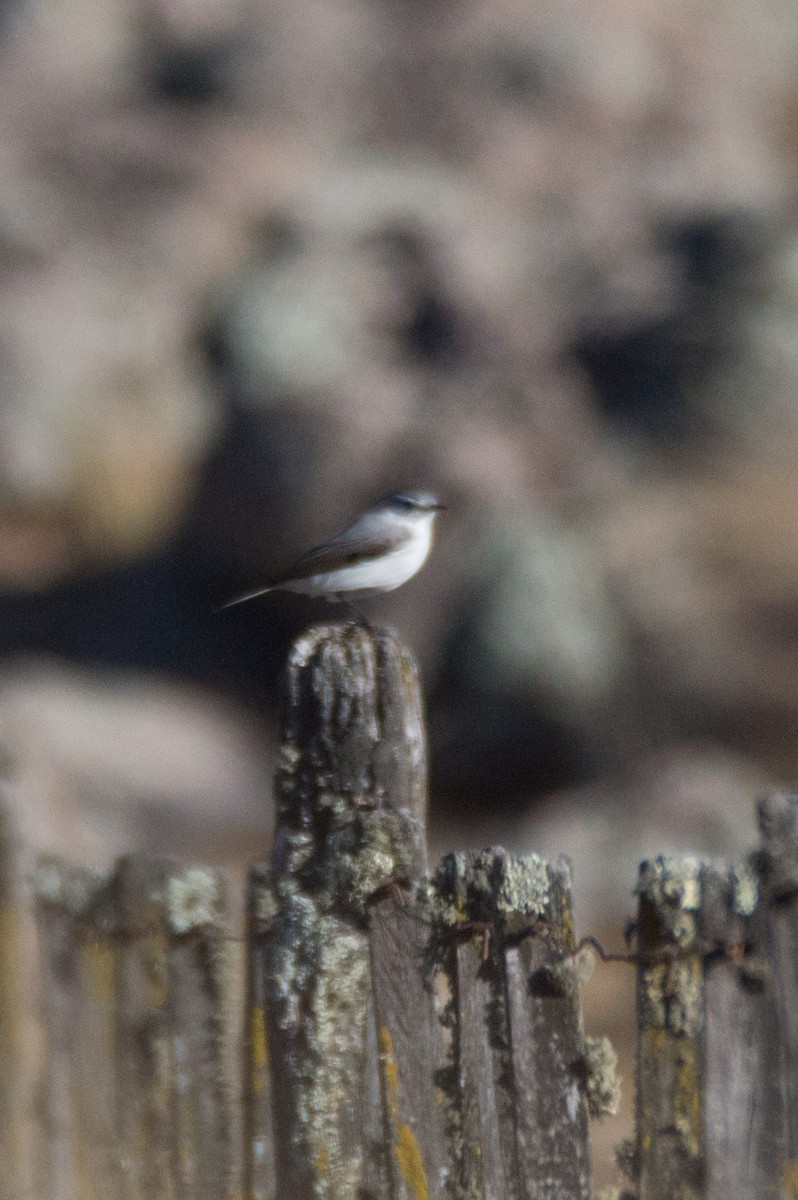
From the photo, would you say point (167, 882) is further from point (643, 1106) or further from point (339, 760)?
point (643, 1106)

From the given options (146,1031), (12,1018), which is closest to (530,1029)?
(146,1031)

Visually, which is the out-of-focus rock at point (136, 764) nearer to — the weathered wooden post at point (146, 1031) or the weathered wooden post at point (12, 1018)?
the weathered wooden post at point (12, 1018)

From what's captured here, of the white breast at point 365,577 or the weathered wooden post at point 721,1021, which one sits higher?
the white breast at point 365,577

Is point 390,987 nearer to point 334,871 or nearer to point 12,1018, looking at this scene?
point 334,871

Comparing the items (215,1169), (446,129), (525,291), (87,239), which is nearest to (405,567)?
(215,1169)

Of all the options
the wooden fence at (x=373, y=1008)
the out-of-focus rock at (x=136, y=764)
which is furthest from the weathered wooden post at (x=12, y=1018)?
the out-of-focus rock at (x=136, y=764)
